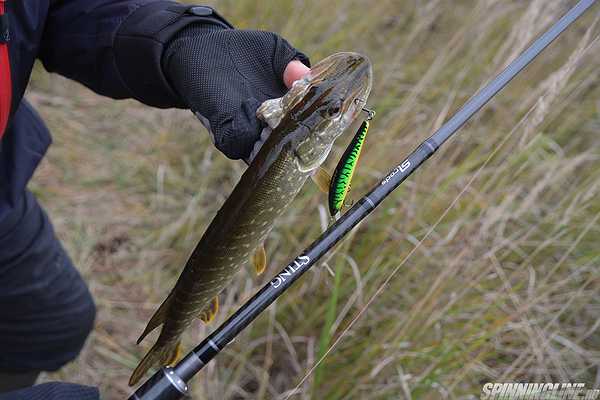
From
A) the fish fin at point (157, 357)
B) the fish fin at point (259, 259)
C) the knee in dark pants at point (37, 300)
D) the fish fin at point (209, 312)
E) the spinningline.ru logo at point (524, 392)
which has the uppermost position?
the fish fin at point (259, 259)

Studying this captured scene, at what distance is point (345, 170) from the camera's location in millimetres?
1114

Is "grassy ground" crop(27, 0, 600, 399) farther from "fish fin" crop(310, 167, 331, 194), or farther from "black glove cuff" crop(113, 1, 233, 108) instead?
"black glove cuff" crop(113, 1, 233, 108)

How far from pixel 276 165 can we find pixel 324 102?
15 cm

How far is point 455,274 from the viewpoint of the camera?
187 centimetres

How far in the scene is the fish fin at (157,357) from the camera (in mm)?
1277

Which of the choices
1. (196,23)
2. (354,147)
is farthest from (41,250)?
(354,147)

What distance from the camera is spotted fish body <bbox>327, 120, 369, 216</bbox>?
1.10 m

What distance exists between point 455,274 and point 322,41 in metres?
1.50

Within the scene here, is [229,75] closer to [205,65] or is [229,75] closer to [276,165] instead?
[205,65]

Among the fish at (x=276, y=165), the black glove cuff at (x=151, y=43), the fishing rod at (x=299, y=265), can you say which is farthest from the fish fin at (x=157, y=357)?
the black glove cuff at (x=151, y=43)

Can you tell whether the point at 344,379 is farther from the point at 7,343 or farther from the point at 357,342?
the point at 7,343

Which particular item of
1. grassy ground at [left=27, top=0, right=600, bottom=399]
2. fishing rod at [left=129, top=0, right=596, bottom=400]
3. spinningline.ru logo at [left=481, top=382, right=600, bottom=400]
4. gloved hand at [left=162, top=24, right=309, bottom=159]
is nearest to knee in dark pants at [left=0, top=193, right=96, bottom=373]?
grassy ground at [left=27, top=0, right=600, bottom=399]

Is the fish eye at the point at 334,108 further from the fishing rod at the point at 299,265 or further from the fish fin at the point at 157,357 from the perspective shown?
the fish fin at the point at 157,357

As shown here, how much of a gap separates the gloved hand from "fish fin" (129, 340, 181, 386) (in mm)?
443
